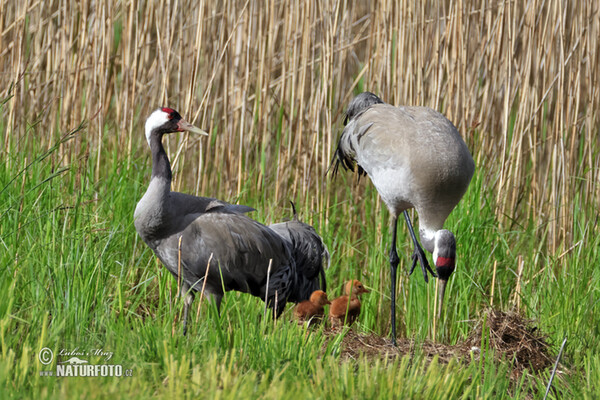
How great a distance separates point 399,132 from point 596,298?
140 cm

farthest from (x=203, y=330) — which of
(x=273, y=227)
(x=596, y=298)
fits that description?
(x=596, y=298)

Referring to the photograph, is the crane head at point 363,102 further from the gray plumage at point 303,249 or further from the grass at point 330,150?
the gray plumage at point 303,249

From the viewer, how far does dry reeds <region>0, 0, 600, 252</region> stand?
4.88m

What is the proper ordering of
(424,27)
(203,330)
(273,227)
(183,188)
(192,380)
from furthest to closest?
(183,188) → (424,27) → (273,227) → (203,330) → (192,380)

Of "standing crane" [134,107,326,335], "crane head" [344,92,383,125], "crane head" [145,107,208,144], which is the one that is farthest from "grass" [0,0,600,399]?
"crane head" [145,107,208,144]

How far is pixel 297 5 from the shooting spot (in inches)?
199

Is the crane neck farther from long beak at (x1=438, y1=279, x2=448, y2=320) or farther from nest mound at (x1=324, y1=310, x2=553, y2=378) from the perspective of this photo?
long beak at (x1=438, y1=279, x2=448, y2=320)

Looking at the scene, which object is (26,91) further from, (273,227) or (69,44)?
(273,227)

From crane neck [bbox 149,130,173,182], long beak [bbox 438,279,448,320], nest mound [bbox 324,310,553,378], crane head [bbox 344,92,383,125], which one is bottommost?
nest mound [bbox 324,310,553,378]

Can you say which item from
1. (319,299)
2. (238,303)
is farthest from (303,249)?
(238,303)

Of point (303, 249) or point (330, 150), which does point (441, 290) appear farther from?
point (330, 150)

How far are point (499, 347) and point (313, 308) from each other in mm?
995

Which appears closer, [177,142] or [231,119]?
[231,119]

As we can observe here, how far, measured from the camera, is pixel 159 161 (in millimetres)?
3982
